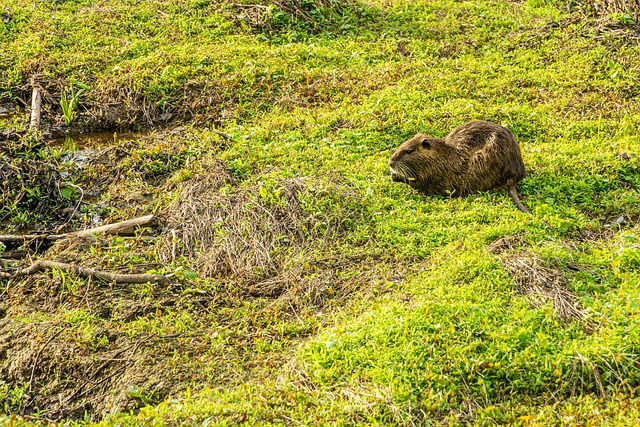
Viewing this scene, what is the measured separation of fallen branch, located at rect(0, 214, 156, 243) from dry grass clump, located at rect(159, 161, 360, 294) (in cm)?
19

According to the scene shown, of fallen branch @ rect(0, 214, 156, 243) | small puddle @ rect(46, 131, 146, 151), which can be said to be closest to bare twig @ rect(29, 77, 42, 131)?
small puddle @ rect(46, 131, 146, 151)

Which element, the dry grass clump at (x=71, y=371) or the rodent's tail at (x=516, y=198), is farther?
the rodent's tail at (x=516, y=198)

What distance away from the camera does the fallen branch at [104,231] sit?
213 inches

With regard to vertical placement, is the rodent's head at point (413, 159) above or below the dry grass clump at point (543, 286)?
above

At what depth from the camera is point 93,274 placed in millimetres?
4906

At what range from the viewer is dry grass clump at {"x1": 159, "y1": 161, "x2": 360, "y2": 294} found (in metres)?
5.01

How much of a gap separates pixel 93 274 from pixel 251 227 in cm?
120

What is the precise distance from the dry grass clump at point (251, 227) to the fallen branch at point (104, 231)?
185 millimetres

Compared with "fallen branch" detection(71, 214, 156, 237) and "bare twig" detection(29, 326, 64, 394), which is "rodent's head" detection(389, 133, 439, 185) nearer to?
"fallen branch" detection(71, 214, 156, 237)

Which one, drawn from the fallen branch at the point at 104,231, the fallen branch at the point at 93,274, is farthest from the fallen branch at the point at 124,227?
the fallen branch at the point at 93,274

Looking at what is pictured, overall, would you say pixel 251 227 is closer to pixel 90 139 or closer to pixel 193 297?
pixel 193 297

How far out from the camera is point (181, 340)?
436 cm

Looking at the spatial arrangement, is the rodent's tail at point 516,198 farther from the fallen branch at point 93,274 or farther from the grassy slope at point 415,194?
the fallen branch at point 93,274

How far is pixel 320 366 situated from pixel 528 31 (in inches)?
259
